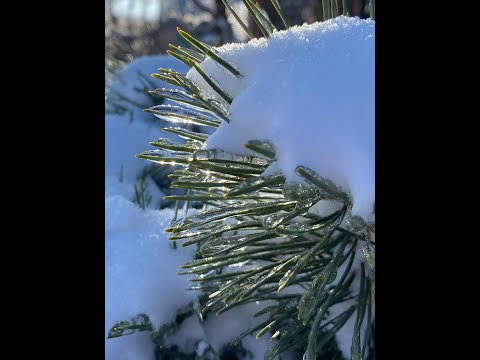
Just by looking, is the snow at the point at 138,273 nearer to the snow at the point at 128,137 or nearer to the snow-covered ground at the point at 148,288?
the snow-covered ground at the point at 148,288

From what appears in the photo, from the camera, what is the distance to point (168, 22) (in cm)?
422

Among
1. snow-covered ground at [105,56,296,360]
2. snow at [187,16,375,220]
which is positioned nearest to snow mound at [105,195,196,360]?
snow-covered ground at [105,56,296,360]

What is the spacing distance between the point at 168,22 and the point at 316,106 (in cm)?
390

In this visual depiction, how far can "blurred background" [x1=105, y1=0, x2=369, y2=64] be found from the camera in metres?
3.10

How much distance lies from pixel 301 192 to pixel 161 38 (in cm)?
389

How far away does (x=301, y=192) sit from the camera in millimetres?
532

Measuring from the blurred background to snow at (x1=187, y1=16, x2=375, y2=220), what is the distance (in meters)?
2.43

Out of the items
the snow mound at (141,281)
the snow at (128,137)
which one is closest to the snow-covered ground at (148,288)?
the snow mound at (141,281)

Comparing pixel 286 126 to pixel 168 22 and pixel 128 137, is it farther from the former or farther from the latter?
pixel 168 22

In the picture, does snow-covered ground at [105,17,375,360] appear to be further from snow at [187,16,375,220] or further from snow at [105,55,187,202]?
snow at [105,55,187,202]

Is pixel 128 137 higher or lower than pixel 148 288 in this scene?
higher

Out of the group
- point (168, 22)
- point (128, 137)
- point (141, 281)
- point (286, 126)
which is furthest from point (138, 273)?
point (168, 22)
